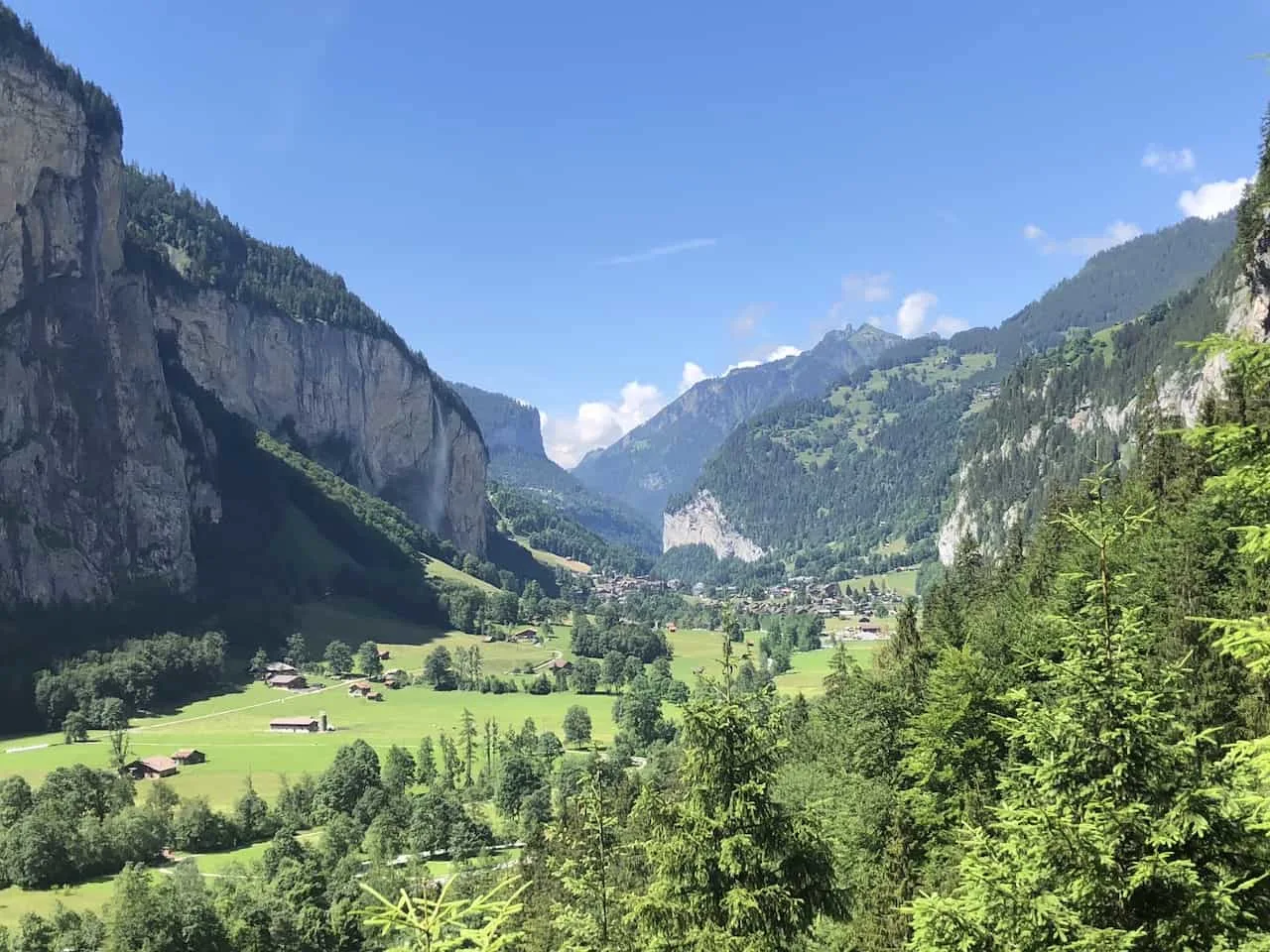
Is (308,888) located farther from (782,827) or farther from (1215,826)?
(1215,826)

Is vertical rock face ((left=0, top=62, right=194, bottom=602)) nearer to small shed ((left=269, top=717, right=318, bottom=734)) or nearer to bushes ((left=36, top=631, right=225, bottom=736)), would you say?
bushes ((left=36, top=631, right=225, bottom=736))

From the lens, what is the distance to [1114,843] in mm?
10414

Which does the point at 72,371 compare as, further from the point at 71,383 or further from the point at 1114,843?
the point at 1114,843

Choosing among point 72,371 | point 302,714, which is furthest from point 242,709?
point 72,371

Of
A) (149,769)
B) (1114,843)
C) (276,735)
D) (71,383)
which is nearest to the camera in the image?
(1114,843)

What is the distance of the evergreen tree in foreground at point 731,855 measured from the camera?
14.0 metres

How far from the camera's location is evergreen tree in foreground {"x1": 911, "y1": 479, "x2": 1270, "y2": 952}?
33.0 ft

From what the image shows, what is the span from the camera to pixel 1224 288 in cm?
16025

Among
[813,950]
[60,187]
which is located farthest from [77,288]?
[813,950]

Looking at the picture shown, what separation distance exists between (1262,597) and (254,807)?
269 ft

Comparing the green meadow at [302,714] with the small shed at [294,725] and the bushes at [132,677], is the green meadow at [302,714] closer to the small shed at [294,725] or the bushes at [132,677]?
the small shed at [294,725]

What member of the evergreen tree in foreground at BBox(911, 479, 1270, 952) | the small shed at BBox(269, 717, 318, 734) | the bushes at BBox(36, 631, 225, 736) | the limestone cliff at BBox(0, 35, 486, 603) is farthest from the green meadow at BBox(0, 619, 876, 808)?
the evergreen tree in foreground at BBox(911, 479, 1270, 952)

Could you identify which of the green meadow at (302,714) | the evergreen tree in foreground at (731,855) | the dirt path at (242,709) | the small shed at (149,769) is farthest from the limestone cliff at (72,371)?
the evergreen tree in foreground at (731,855)

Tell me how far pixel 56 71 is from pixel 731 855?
206 meters
